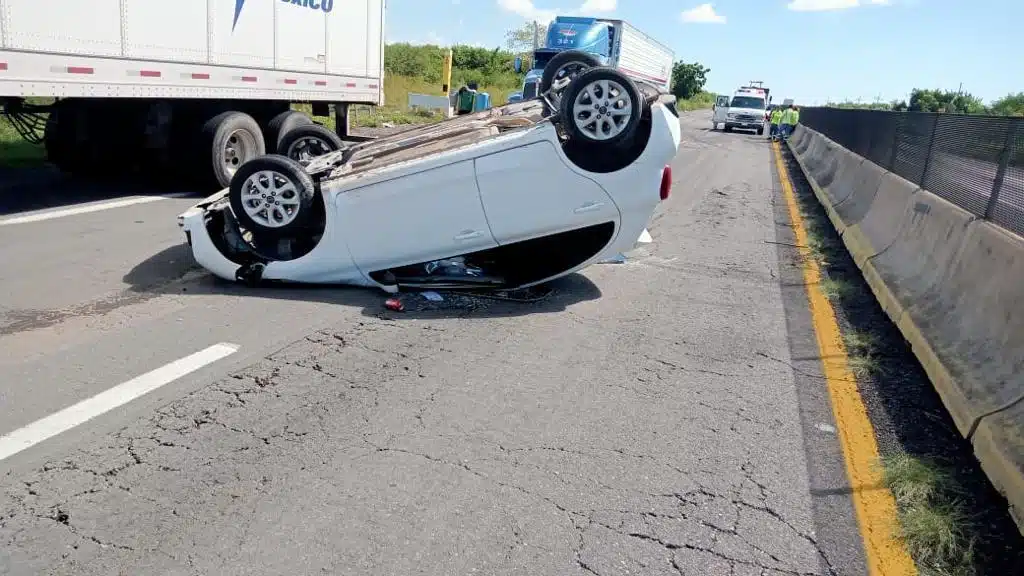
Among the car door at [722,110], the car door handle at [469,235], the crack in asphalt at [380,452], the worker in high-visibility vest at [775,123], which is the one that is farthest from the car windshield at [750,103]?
the crack in asphalt at [380,452]

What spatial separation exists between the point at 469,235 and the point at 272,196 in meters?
1.52

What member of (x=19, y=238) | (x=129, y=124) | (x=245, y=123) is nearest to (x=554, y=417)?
(x=19, y=238)

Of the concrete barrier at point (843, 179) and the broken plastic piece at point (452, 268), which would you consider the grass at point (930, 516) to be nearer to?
the broken plastic piece at point (452, 268)

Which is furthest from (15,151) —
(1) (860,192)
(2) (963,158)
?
(2) (963,158)

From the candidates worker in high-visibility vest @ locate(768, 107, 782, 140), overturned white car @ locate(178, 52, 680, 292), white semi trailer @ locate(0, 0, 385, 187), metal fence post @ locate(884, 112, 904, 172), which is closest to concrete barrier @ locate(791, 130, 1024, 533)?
metal fence post @ locate(884, 112, 904, 172)

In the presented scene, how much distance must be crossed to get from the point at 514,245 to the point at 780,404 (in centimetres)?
240

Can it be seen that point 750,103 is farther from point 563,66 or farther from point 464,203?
point 464,203

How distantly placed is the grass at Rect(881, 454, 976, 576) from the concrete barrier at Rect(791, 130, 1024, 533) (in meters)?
0.20

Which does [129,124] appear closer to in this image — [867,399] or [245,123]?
[245,123]

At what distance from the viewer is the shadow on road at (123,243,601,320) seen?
233 inches

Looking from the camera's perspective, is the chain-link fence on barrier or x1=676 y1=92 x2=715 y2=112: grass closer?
the chain-link fence on barrier

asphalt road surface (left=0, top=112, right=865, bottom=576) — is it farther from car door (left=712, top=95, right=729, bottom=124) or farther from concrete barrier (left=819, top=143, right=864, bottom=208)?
car door (left=712, top=95, right=729, bottom=124)

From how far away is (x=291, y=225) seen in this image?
6043 mm

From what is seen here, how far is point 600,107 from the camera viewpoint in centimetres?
580
